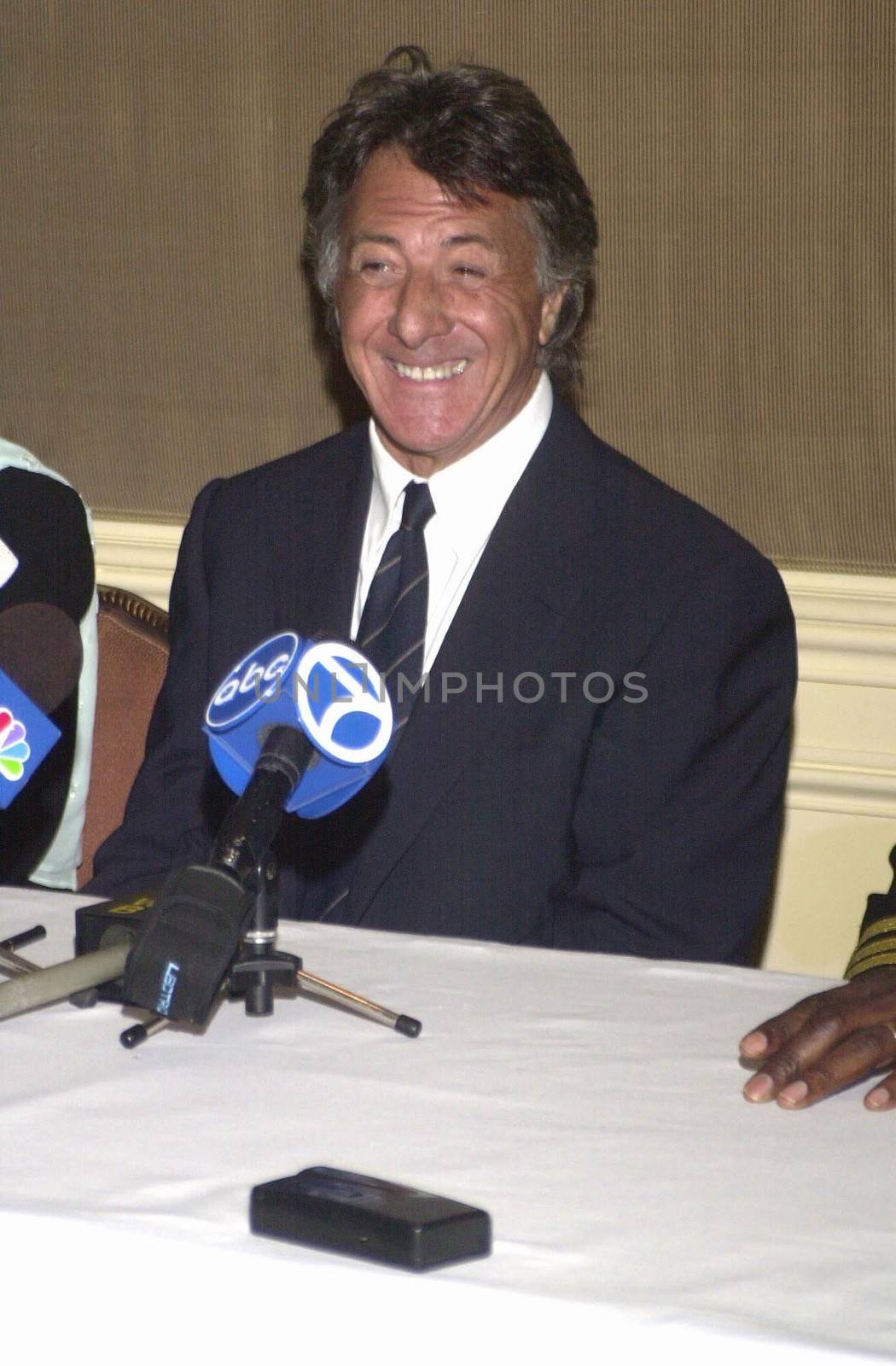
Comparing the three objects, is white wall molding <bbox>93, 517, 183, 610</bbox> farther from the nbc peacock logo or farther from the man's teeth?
the nbc peacock logo

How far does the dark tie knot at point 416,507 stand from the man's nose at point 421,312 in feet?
0.53

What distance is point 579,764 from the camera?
72.9 inches

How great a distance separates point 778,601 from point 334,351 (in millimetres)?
1129

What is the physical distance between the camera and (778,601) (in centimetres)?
192

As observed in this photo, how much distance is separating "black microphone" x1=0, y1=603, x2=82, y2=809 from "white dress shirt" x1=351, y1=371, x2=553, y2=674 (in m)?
0.71

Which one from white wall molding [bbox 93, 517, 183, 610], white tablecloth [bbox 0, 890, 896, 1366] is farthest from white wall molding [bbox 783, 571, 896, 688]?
white tablecloth [bbox 0, 890, 896, 1366]

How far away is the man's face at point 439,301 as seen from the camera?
195 cm

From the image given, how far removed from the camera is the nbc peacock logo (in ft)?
3.78

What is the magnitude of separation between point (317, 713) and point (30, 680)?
27cm

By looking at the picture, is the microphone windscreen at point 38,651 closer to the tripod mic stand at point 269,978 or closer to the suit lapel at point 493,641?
the tripod mic stand at point 269,978

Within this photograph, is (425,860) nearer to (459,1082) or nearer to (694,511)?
(694,511)

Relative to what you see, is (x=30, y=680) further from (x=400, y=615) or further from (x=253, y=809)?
(x=400, y=615)

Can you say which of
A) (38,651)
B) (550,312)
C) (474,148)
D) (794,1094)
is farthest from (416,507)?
(794,1094)

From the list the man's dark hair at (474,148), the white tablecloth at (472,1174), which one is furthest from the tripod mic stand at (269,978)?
the man's dark hair at (474,148)
